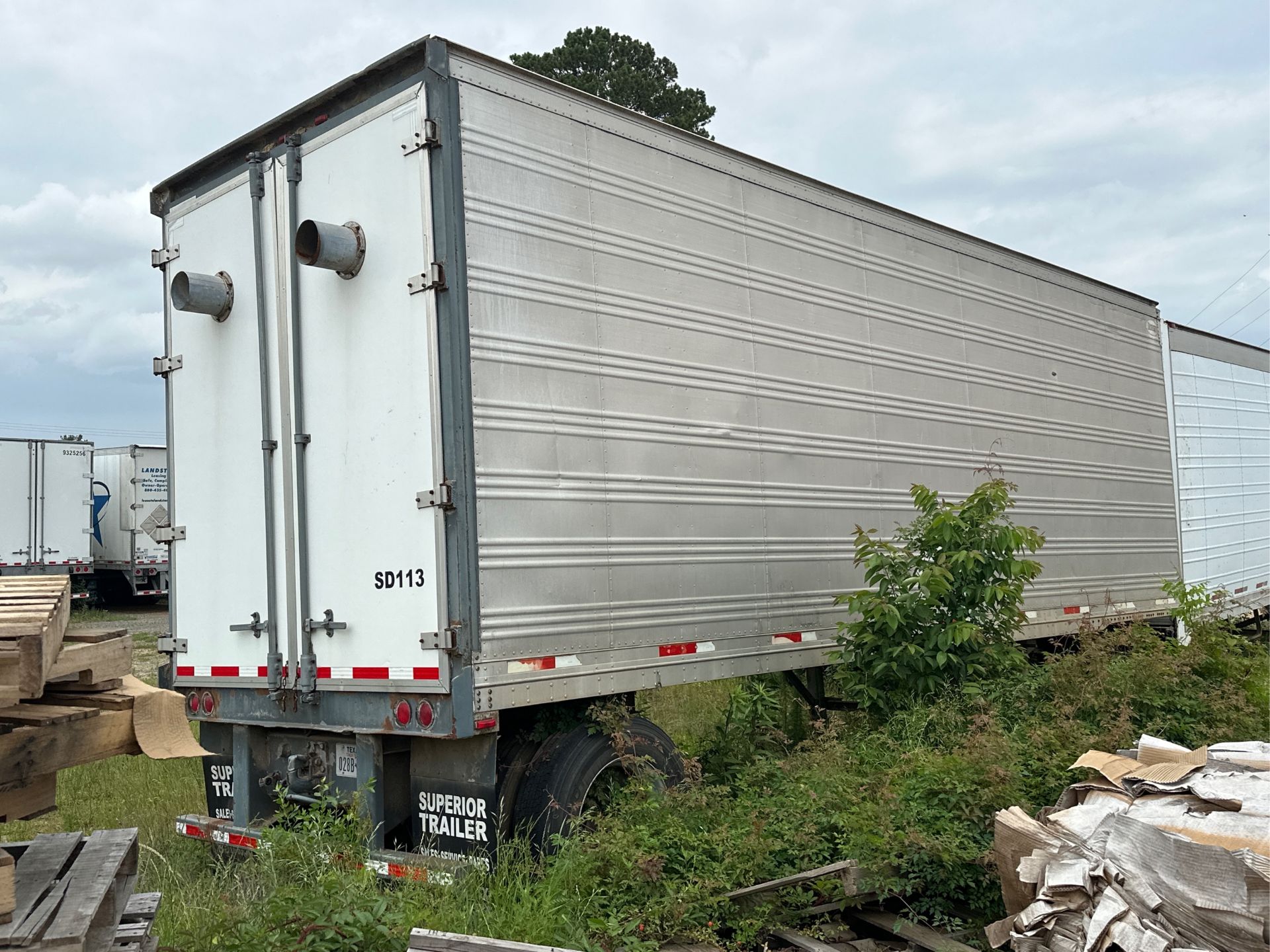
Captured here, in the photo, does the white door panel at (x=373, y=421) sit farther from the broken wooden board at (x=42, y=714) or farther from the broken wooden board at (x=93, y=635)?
the broken wooden board at (x=42, y=714)

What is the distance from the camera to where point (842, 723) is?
683 cm

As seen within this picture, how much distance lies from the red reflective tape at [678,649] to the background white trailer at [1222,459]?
8.30m

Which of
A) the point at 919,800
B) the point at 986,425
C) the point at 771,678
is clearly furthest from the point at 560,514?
the point at 986,425

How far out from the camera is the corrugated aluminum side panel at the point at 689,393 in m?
5.88

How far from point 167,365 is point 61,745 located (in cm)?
419

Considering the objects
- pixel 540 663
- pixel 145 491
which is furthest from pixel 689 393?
pixel 145 491

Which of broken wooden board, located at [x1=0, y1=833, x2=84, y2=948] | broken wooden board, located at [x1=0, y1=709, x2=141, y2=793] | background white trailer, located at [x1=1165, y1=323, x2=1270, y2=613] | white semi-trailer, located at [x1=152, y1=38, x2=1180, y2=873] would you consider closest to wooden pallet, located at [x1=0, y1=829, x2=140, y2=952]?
broken wooden board, located at [x1=0, y1=833, x2=84, y2=948]

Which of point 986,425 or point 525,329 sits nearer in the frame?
point 525,329

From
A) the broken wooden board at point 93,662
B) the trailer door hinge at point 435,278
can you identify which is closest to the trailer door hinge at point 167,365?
the trailer door hinge at point 435,278

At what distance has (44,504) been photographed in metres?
22.9

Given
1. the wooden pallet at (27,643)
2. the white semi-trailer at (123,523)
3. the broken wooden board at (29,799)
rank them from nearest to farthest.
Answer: the wooden pallet at (27,643), the broken wooden board at (29,799), the white semi-trailer at (123,523)

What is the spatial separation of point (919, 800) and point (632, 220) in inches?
141

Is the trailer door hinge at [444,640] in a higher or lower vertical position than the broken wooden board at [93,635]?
lower

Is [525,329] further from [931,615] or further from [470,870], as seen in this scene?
[931,615]
